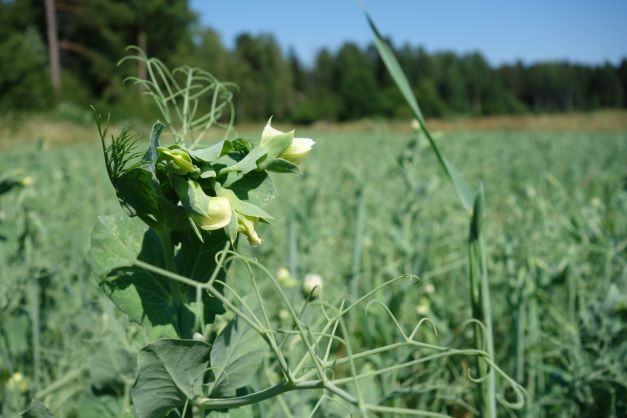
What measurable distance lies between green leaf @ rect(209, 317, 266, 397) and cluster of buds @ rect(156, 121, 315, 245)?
0.10 m

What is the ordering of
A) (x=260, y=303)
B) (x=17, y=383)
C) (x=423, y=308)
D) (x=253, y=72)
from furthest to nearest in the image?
(x=253, y=72) → (x=423, y=308) → (x=17, y=383) → (x=260, y=303)

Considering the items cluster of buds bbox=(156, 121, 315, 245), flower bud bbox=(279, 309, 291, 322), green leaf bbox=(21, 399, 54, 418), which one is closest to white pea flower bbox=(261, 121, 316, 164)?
cluster of buds bbox=(156, 121, 315, 245)

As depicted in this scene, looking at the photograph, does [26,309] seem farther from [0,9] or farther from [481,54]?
[481,54]

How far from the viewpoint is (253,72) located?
33.7m

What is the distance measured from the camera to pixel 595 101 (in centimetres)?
4450

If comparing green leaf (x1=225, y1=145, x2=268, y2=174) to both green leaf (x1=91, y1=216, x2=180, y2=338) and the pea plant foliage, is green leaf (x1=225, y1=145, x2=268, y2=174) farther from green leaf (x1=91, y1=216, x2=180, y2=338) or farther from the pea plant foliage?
green leaf (x1=91, y1=216, x2=180, y2=338)

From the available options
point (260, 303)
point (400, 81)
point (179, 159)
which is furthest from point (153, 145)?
point (400, 81)

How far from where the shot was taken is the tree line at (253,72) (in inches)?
619


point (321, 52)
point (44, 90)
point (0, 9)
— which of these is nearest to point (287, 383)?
point (44, 90)

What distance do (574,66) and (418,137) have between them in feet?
185

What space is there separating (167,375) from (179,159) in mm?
175

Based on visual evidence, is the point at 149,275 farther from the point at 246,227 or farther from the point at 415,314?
the point at 415,314

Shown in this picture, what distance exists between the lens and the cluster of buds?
0.38 meters

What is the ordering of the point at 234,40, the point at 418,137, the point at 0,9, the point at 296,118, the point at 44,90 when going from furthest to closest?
the point at 234,40, the point at 296,118, the point at 0,9, the point at 44,90, the point at 418,137
